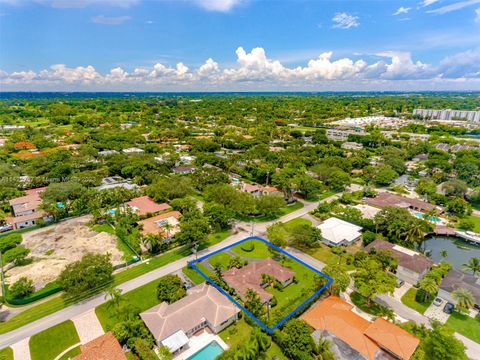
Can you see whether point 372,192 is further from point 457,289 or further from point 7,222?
point 7,222

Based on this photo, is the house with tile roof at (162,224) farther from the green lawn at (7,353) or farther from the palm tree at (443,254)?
the palm tree at (443,254)

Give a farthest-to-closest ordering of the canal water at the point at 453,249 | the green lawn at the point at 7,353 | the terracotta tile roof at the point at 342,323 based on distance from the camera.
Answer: the canal water at the point at 453,249
the terracotta tile roof at the point at 342,323
the green lawn at the point at 7,353

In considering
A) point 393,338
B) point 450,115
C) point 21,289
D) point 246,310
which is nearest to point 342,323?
point 393,338

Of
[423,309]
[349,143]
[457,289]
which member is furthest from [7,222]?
[349,143]

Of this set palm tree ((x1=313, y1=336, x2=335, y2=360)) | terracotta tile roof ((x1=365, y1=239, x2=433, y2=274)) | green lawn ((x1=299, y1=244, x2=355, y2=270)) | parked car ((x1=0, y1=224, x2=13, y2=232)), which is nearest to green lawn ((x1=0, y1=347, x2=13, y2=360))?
palm tree ((x1=313, y1=336, x2=335, y2=360))

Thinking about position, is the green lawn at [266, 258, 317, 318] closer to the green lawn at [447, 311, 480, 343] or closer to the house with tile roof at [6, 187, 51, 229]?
the green lawn at [447, 311, 480, 343]

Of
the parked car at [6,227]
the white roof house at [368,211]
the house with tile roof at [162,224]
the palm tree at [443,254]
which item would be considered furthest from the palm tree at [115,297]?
the palm tree at [443,254]
